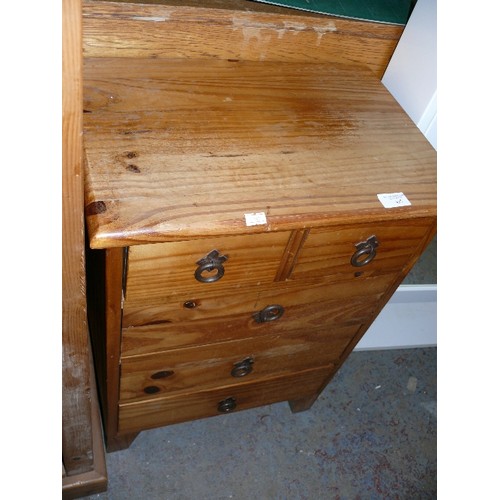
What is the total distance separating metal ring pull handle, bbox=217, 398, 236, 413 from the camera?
126cm

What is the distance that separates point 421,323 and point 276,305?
1117 mm

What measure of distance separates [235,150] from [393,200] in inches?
10.7

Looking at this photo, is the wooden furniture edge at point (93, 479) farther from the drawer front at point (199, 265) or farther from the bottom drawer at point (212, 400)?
the drawer front at point (199, 265)

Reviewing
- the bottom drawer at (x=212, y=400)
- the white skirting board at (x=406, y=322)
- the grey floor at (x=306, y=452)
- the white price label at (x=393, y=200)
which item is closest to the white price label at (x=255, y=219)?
the white price label at (x=393, y=200)

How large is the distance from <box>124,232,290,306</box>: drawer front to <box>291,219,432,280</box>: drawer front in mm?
60

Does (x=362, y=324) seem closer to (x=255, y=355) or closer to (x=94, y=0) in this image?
(x=255, y=355)

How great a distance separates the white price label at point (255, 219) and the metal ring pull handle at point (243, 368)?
49 cm

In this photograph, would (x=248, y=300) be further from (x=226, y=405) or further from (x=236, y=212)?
(x=226, y=405)

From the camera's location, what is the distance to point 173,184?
72cm

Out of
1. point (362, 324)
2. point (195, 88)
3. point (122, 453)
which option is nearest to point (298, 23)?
point (195, 88)

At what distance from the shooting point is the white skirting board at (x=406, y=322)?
181 cm

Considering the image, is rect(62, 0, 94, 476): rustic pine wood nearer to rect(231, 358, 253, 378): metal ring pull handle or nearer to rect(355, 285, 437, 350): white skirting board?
rect(231, 358, 253, 378): metal ring pull handle

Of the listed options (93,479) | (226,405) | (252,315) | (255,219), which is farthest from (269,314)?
(93,479)

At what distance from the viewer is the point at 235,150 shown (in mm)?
804
